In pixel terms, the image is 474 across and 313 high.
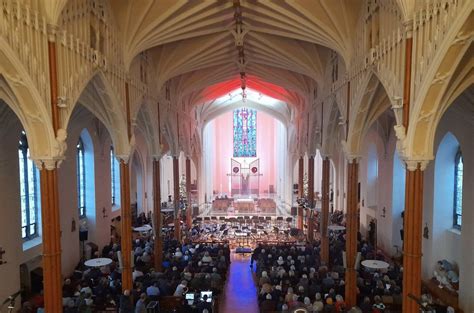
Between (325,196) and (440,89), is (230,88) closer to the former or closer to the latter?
(325,196)

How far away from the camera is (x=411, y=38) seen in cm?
809

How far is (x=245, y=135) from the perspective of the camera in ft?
142

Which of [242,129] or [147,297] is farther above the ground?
[242,129]

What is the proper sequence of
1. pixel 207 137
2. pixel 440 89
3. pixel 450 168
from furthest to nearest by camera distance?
pixel 207 137 → pixel 450 168 → pixel 440 89

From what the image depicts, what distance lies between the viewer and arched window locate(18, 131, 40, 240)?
14.3 meters

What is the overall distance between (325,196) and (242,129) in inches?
1036

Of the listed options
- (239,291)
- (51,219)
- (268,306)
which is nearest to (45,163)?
(51,219)

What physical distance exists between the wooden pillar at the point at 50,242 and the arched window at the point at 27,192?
6.29 m

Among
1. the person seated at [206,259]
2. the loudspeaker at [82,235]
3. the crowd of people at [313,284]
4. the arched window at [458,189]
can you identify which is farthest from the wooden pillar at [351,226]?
the loudspeaker at [82,235]

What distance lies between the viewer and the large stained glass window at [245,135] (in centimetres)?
4328

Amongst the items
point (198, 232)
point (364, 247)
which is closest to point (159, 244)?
point (198, 232)

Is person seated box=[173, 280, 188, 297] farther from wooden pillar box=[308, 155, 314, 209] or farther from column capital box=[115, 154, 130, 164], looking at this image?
wooden pillar box=[308, 155, 314, 209]

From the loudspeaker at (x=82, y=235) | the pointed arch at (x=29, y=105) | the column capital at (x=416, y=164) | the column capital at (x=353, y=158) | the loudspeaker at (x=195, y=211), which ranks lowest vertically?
the loudspeaker at (x=195, y=211)

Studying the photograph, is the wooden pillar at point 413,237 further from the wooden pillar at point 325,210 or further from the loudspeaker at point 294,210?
the loudspeaker at point 294,210
